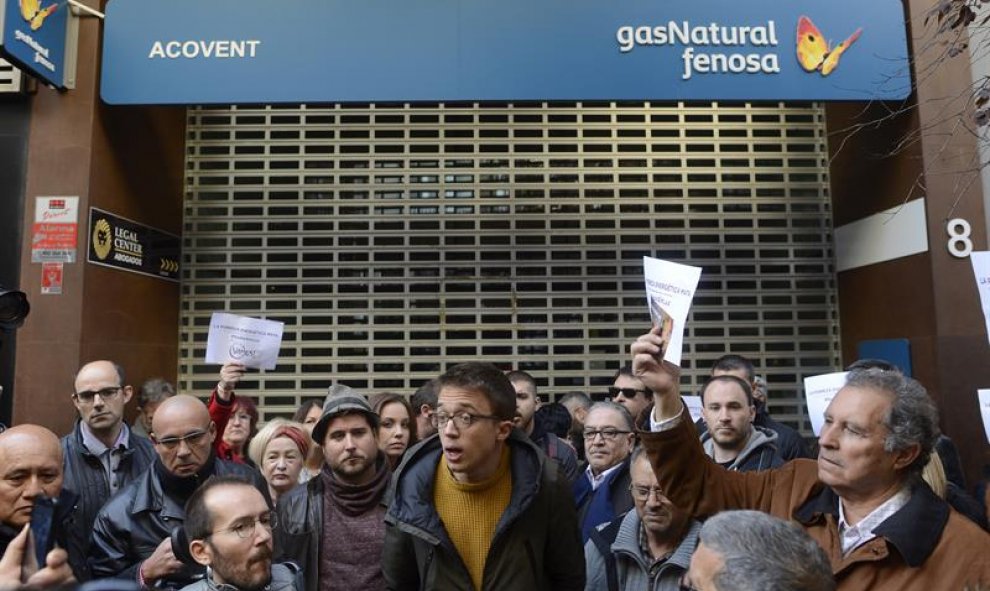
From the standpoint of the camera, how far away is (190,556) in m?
2.76

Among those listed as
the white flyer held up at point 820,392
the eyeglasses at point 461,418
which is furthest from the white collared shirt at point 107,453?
the white flyer held up at point 820,392

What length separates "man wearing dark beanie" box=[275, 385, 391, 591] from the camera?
338 centimetres

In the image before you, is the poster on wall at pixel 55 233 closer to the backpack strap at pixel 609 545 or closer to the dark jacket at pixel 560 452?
the dark jacket at pixel 560 452

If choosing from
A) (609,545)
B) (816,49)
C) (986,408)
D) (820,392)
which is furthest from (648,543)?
(816,49)

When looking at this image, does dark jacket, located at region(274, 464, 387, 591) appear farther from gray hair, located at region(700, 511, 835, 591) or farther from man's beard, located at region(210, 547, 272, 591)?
gray hair, located at region(700, 511, 835, 591)

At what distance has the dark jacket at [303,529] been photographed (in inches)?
132

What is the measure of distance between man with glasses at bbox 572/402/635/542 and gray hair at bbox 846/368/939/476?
1.77 meters

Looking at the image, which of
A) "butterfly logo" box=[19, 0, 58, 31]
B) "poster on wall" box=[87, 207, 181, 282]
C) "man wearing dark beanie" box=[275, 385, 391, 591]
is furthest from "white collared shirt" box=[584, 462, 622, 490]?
"butterfly logo" box=[19, 0, 58, 31]

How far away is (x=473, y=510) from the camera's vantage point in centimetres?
293

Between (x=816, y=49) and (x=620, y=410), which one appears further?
(x=816, y=49)

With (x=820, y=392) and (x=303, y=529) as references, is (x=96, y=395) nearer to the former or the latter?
(x=303, y=529)

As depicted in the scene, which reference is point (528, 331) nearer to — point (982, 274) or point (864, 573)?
point (982, 274)

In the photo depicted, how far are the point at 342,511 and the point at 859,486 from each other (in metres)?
2.19

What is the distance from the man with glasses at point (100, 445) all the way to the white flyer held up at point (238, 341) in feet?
3.30
